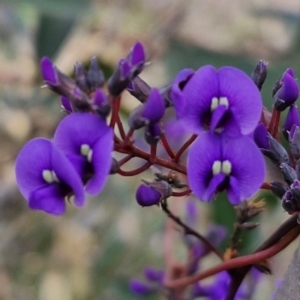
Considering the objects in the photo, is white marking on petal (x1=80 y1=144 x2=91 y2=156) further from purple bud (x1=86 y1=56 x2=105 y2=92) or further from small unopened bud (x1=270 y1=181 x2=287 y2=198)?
small unopened bud (x1=270 y1=181 x2=287 y2=198)

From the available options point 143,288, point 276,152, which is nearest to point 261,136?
point 276,152

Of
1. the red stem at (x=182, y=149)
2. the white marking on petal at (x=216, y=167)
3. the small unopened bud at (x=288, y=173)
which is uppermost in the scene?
the small unopened bud at (x=288, y=173)

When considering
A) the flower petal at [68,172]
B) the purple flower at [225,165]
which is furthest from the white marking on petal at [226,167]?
the flower petal at [68,172]

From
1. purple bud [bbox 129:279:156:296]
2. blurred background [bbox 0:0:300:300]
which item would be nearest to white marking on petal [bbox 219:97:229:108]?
purple bud [bbox 129:279:156:296]

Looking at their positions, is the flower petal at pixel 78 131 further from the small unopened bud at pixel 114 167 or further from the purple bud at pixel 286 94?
the purple bud at pixel 286 94

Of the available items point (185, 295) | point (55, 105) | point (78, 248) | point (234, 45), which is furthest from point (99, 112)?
point (234, 45)
